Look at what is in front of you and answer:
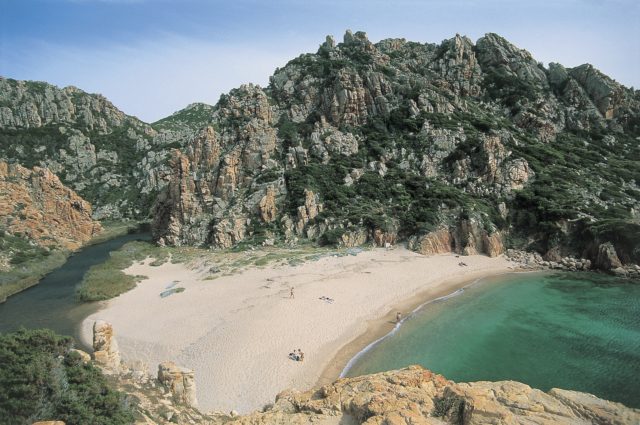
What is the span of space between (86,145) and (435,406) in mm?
105520

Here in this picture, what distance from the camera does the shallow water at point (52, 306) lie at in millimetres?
24234

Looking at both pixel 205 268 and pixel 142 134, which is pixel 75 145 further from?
pixel 205 268

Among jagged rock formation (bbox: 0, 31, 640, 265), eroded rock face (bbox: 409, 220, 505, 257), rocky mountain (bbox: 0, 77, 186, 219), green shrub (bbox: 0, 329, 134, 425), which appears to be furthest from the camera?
rocky mountain (bbox: 0, 77, 186, 219)

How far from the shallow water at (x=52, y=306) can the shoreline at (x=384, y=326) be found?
16709 millimetres

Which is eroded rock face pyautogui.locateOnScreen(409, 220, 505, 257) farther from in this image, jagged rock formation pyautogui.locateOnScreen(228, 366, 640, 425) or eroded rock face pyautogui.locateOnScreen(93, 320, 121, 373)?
eroded rock face pyautogui.locateOnScreen(93, 320, 121, 373)

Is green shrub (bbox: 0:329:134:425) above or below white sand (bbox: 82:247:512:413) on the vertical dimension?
above

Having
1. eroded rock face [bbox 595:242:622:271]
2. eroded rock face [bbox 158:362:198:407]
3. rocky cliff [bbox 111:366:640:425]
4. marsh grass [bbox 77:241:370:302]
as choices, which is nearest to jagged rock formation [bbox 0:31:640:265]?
eroded rock face [bbox 595:242:622:271]

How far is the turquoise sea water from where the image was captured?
17.3 meters

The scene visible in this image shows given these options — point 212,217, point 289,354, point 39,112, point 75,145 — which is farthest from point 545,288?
point 39,112

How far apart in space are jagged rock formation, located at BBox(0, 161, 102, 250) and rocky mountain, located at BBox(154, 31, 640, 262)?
1246 cm

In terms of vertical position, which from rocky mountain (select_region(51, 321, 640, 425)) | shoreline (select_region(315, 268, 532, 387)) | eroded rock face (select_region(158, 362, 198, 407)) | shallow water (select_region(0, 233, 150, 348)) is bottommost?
shoreline (select_region(315, 268, 532, 387))

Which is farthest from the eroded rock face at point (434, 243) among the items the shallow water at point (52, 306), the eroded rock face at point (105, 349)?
the eroded rock face at point (105, 349)

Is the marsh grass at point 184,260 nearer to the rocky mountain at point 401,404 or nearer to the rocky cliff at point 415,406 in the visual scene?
the rocky mountain at point 401,404

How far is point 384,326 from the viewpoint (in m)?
22.7
